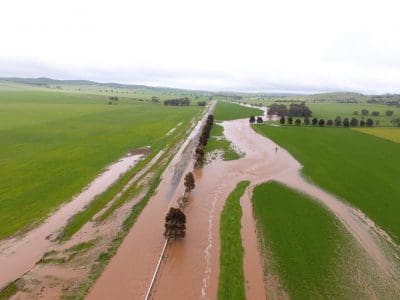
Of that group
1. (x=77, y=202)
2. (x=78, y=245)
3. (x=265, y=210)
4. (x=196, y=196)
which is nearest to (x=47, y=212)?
(x=77, y=202)

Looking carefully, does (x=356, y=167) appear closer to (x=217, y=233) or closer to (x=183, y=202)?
(x=183, y=202)

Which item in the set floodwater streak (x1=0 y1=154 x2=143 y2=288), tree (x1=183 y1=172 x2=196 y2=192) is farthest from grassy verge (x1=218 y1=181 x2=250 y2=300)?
floodwater streak (x1=0 y1=154 x2=143 y2=288)

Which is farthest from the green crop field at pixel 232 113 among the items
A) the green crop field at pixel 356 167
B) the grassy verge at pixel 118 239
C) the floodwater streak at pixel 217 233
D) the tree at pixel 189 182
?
the tree at pixel 189 182

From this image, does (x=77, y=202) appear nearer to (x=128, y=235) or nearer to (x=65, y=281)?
(x=128, y=235)

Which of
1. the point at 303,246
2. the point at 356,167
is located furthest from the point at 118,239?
the point at 356,167

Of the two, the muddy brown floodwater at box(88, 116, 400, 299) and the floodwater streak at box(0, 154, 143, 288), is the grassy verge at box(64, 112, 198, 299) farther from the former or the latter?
the floodwater streak at box(0, 154, 143, 288)

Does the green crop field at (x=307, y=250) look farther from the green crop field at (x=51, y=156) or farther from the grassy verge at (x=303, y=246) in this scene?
the green crop field at (x=51, y=156)
